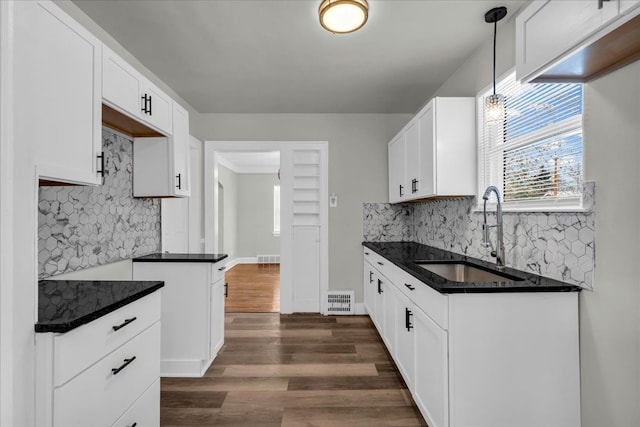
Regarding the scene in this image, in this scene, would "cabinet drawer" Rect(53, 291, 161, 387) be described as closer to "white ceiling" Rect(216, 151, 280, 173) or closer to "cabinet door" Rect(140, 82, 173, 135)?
"cabinet door" Rect(140, 82, 173, 135)

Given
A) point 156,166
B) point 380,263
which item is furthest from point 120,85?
point 380,263

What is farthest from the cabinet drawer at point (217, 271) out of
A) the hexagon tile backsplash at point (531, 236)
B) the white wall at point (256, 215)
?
the white wall at point (256, 215)

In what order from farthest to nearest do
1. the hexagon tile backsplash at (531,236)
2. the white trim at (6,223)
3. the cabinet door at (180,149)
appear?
the cabinet door at (180,149), the hexagon tile backsplash at (531,236), the white trim at (6,223)

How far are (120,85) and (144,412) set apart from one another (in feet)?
5.71

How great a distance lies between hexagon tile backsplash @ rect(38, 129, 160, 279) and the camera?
1.76 meters

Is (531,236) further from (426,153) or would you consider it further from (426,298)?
(426,153)

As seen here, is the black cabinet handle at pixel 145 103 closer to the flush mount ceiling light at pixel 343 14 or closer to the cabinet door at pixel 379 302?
the flush mount ceiling light at pixel 343 14

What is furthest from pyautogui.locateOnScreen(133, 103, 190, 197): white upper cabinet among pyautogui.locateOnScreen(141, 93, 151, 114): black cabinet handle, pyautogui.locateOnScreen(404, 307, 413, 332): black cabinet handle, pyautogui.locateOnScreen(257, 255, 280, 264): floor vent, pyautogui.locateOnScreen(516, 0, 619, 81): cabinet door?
pyautogui.locateOnScreen(257, 255, 280, 264): floor vent

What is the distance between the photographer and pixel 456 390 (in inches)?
60.8

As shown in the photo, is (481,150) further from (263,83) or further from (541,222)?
(263,83)

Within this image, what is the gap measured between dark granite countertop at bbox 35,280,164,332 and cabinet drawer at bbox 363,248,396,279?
1796 millimetres

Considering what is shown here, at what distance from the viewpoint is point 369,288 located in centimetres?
377

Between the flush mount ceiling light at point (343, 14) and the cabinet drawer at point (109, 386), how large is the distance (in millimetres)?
2025

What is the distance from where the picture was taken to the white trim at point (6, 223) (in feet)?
3.21
